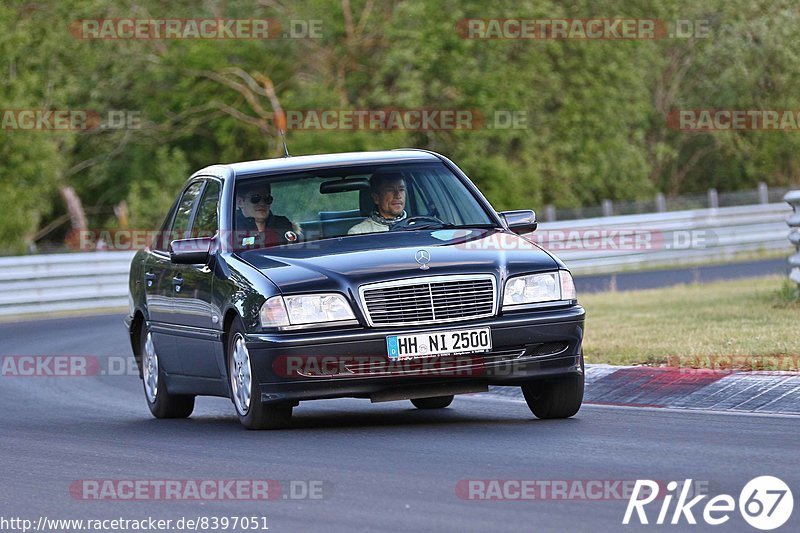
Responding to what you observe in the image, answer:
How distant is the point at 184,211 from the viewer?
38.9 ft

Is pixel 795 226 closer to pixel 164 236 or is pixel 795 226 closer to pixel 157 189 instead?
pixel 164 236

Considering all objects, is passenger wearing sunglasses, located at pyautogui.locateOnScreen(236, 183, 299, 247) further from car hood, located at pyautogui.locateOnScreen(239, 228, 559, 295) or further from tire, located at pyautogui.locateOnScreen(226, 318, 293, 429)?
tire, located at pyautogui.locateOnScreen(226, 318, 293, 429)

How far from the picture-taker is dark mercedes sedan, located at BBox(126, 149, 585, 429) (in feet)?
30.5

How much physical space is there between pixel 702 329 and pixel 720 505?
830 centimetres

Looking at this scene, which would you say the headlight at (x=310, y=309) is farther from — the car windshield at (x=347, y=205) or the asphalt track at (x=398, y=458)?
the car windshield at (x=347, y=205)

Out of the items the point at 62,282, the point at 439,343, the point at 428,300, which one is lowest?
the point at 62,282

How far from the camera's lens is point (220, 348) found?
1018cm

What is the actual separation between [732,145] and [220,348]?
43.2 meters

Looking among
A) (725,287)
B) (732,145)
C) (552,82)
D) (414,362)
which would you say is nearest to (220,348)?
(414,362)

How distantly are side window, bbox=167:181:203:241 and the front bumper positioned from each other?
2.39 meters

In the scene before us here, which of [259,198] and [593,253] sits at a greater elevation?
[259,198]

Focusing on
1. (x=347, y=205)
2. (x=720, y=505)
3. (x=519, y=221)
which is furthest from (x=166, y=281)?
(x=720, y=505)

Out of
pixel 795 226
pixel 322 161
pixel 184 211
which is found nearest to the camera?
pixel 322 161

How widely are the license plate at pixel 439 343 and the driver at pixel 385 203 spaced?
1.30 m
